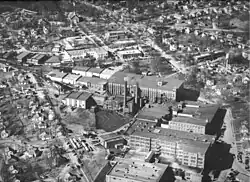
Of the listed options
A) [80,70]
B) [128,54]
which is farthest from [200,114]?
[128,54]

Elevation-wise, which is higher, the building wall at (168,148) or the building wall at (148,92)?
the building wall at (148,92)

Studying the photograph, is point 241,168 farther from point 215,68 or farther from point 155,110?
point 215,68

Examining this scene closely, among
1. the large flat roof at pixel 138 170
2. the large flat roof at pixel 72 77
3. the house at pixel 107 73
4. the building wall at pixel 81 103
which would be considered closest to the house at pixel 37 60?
the large flat roof at pixel 72 77

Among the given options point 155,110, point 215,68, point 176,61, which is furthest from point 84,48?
point 155,110

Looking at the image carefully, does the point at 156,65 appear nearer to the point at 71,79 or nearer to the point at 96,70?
the point at 96,70

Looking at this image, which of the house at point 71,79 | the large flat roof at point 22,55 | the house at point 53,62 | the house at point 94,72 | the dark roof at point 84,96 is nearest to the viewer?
the dark roof at point 84,96

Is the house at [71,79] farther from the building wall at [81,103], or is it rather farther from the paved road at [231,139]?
the paved road at [231,139]

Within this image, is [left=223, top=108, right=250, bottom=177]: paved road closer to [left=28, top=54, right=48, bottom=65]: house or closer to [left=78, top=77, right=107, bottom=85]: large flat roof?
[left=78, top=77, right=107, bottom=85]: large flat roof
